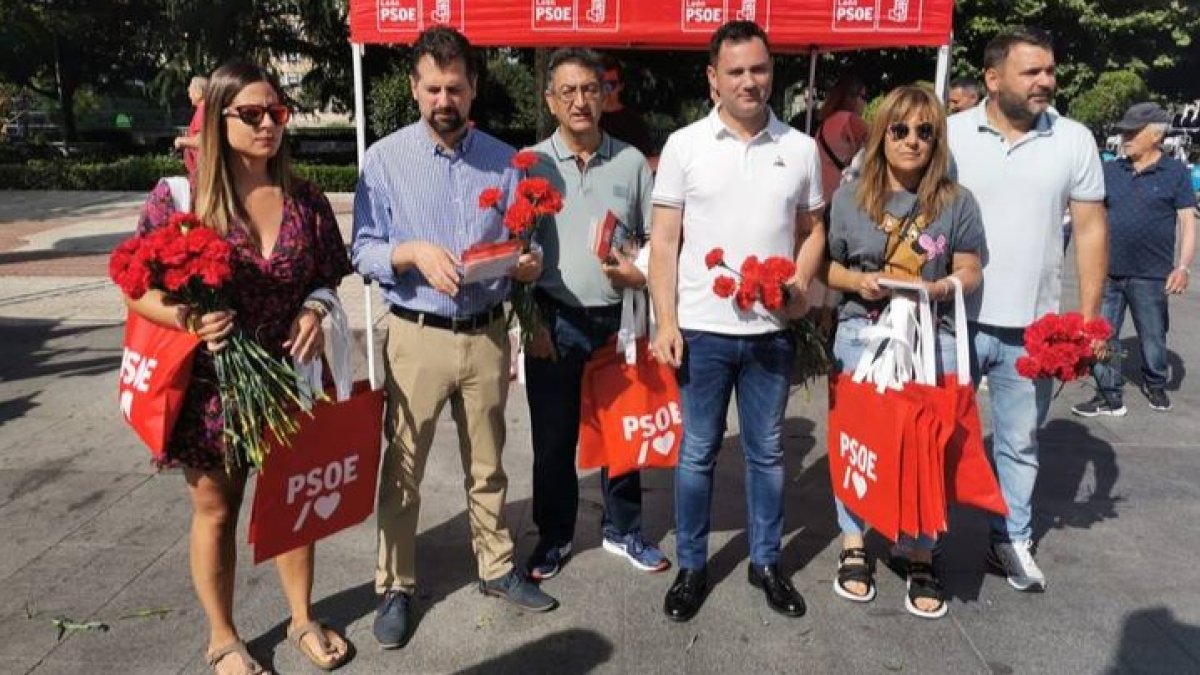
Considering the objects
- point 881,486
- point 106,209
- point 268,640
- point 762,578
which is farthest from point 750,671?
point 106,209

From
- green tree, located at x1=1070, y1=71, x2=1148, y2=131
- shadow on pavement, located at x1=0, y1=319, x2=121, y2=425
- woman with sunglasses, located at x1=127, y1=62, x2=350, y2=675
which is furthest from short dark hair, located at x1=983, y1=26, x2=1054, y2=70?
green tree, located at x1=1070, y1=71, x2=1148, y2=131

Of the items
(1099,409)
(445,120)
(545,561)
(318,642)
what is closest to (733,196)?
(445,120)

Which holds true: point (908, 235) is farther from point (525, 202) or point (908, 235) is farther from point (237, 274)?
point (237, 274)

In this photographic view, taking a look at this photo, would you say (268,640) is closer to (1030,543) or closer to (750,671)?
(750,671)

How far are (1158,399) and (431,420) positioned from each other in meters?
5.35

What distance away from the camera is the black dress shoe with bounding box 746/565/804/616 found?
3.25 meters

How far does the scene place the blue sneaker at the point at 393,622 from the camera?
9.85 feet

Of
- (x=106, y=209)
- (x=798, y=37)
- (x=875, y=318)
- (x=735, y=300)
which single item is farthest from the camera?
(x=106, y=209)

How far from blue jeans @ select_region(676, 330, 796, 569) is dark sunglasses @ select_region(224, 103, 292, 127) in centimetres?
151

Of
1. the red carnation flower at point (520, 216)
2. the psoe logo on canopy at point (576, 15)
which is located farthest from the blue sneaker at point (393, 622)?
the psoe logo on canopy at point (576, 15)

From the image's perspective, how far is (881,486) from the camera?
2996mm

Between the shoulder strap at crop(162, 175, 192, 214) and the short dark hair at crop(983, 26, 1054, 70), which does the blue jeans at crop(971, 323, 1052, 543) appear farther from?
the shoulder strap at crop(162, 175, 192, 214)

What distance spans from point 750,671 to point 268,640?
168 centimetres

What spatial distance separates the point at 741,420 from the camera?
325 cm
